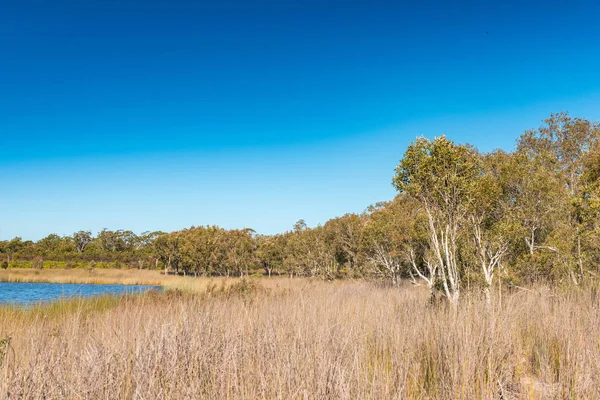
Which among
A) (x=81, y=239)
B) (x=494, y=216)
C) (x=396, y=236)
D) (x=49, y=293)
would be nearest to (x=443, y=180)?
(x=494, y=216)

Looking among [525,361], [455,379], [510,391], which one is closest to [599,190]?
[525,361]

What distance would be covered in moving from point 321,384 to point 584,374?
213cm

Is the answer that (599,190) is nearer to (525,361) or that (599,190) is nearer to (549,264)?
(549,264)

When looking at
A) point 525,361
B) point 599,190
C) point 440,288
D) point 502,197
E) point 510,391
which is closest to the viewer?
point 510,391

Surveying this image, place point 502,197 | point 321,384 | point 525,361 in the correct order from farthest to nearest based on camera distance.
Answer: point 502,197 < point 525,361 < point 321,384

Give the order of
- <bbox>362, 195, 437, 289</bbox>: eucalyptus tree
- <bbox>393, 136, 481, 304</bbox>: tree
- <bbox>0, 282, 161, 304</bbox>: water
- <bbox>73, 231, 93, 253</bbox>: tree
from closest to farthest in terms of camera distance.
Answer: <bbox>393, 136, 481, 304</bbox>: tree
<bbox>0, 282, 161, 304</bbox>: water
<bbox>362, 195, 437, 289</bbox>: eucalyptus tree
<bbox>73, 231, 93, 253</bbox>: tree

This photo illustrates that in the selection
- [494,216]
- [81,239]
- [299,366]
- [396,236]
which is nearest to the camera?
[299,366]

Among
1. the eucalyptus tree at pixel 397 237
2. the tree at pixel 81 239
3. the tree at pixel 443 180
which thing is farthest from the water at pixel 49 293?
the tree at pixel 81 239

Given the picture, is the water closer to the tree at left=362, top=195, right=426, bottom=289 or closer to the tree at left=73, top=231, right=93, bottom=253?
the tree at left=362, top=195, right=426, bottom=289

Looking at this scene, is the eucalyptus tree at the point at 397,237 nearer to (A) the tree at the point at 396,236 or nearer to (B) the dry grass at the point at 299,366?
(A) the tree at the point at 396,236

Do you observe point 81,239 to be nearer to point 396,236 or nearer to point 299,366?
point 396,236

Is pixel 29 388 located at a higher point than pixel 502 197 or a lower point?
lower

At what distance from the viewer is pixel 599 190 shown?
8.88 metres

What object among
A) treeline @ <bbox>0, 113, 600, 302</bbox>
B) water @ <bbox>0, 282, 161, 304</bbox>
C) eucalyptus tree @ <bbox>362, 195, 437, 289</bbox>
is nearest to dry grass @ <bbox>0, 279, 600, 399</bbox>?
treeline @ <bbox>0, 113, 600, 302</bbox>
